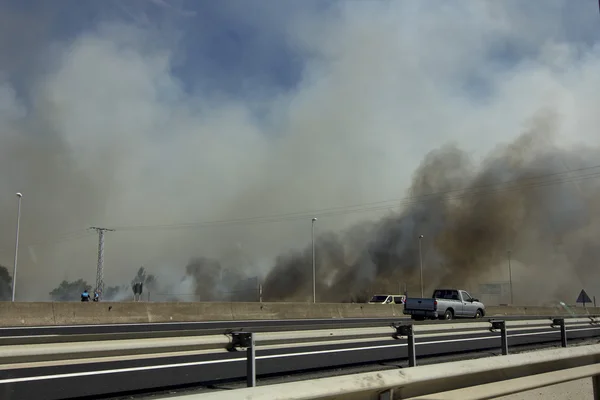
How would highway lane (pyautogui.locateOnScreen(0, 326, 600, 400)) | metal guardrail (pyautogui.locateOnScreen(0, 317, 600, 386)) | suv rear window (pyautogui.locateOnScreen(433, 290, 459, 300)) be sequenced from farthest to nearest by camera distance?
1. suv rear window (pyautogui.locateOnScreen(433, 290, 459, 300))
2. highway lane (pyautogui.locateOnScreen(0, 326, 600, 400))
3. metal guardrail (pyautogui.locateOnScreen(0, 317, 600, 386))

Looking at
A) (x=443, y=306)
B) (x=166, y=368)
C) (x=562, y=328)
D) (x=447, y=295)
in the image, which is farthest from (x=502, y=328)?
(x=447, y=295)

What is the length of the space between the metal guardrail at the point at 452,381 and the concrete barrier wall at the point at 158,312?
19668mm

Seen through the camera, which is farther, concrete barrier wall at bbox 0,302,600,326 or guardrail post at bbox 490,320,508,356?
concrete barrier wall at bbox 0,302,600,326

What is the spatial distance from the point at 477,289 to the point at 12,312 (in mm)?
68372

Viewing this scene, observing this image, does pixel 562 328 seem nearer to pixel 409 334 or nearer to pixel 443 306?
pixel 409 334

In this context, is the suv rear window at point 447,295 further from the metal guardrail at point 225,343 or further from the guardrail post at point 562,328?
the metal guardrail at point 225,343

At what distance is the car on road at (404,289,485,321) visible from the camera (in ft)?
86.6

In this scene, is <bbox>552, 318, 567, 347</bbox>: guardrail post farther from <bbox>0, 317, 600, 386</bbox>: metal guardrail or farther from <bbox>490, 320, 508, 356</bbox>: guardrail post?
<bbox>0, 317, 600, 386</bbox>: metal guardrail

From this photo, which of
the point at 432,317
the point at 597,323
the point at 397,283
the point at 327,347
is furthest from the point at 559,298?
the point at 327,347

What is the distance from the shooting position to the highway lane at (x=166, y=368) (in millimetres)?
7180

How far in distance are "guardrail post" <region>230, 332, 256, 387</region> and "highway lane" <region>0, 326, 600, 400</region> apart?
1099 mm

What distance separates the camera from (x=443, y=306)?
1054 inches

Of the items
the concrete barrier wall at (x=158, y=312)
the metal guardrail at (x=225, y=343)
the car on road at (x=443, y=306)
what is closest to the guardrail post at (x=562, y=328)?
the metal guardrail at (x=225, y=343)

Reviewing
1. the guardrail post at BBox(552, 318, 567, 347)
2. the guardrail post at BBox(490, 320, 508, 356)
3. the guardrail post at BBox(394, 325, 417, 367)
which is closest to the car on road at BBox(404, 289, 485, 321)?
the guardrail post at BBox(552, 318, 567, 347)
